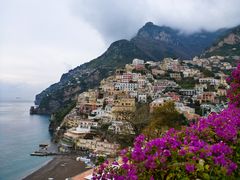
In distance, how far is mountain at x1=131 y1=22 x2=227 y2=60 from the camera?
152250 mm

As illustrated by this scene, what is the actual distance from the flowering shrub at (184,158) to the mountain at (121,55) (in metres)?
67.0

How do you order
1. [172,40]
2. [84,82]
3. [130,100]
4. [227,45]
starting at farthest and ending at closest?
[172,40] < [227,45] < [84,82] < [130,100]

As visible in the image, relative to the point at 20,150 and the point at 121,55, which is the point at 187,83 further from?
the point at 121,55

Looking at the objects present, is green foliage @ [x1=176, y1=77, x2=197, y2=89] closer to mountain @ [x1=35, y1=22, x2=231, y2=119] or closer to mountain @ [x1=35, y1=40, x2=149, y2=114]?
mountain @ [x1=35, y1=22, x2=231, y2=119]

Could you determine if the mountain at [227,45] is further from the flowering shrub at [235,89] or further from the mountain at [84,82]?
the flowering shrub at [235,89]

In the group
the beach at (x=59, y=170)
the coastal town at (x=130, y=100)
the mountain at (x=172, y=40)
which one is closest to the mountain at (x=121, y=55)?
the mountain at (x=172, y=40)

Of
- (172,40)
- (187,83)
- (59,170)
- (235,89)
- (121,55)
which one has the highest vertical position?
(172,40)

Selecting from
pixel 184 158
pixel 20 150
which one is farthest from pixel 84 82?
pixel 184 158

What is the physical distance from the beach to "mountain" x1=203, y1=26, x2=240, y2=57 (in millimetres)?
81820

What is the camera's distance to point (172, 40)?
581 feet

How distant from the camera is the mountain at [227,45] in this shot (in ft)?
363

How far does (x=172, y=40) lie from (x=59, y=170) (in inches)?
5915

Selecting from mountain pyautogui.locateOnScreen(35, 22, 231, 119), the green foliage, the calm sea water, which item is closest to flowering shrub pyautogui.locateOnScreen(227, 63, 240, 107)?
the calm sea water

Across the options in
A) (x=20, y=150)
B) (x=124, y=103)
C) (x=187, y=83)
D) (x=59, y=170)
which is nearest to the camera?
(x=59, y=170)
